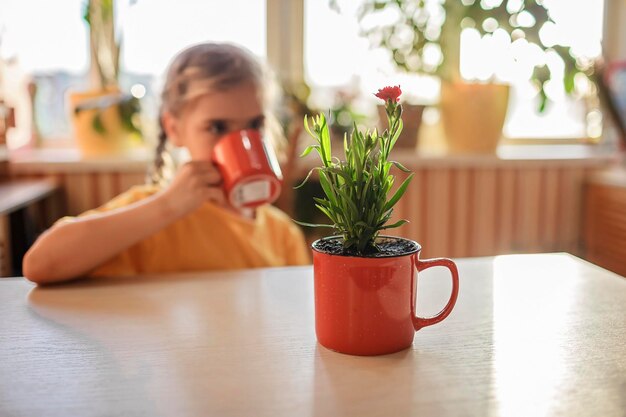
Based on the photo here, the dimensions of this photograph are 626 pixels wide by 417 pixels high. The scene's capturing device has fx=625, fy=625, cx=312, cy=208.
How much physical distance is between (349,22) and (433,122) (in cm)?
45

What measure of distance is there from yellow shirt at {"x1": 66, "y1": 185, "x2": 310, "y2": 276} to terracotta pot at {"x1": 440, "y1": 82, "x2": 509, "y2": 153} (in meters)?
0.94

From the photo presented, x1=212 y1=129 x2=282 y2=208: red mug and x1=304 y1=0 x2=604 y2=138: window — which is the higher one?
x1=304 y1=0 x2=604 y2=138: window

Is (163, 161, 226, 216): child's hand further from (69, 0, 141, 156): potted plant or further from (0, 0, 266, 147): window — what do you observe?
(0, 0, 266, 147): window

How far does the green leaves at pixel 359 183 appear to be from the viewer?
571 mm

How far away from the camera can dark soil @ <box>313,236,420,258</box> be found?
58 cm

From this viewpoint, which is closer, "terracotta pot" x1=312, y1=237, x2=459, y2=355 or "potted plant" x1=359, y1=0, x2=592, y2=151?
"terracotta pot" x1=312, y1=237, x2=459, y2=355

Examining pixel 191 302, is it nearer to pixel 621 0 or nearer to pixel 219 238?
pixel 219 238

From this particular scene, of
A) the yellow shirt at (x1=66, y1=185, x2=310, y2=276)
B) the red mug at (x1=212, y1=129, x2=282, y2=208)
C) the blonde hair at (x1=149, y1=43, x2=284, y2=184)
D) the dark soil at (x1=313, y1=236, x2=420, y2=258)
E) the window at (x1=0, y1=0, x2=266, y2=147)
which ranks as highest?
the window at (x1=0, y1=0, x2=266, y2=147)

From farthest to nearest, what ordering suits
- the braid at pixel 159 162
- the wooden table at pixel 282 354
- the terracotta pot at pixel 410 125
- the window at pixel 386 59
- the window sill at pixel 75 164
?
the window at pixel 386 59, the terracotta pot at pixel 410 125, the window sill at pixel 75 164, the braid at pixel 159 162, the wooden table at pixel 282 354

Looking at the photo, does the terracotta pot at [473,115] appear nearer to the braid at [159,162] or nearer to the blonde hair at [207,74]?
the blonde hair at [207,74]

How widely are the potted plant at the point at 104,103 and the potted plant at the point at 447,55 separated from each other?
0.78 m

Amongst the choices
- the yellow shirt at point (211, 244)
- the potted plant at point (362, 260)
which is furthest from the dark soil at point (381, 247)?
the yellow shirt at point (211, 244)

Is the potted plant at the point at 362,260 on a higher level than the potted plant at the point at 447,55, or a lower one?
lower

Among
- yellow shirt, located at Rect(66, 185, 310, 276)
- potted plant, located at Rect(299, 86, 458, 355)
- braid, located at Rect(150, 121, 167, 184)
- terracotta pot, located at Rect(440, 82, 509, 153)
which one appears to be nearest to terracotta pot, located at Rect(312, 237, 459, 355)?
potted plant, located at Rect(299, 86, 458, 355)
